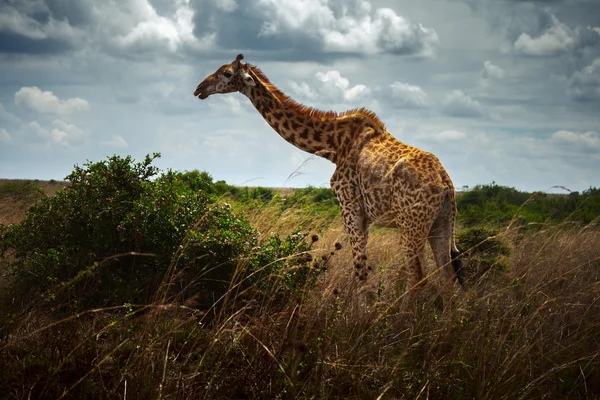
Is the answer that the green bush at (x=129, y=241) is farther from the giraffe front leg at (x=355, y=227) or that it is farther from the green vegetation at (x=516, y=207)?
the green vegetation at (x=516, y=207)

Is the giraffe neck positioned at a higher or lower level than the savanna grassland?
higher

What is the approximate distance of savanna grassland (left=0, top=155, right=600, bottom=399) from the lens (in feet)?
16.1

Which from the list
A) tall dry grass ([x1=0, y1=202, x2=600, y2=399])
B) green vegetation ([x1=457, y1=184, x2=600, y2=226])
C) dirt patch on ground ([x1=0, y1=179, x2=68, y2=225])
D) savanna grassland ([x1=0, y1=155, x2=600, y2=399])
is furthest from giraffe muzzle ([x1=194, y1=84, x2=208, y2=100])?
green vegetation ([x1=457, y1=184, x2=600, y2=226])

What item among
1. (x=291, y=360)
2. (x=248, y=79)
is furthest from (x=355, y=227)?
(x=291, y=360)

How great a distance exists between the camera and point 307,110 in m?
9.29

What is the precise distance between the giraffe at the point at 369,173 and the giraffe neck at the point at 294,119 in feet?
0.05

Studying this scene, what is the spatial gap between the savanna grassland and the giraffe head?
5.49ft

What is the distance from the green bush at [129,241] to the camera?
24.4 ft

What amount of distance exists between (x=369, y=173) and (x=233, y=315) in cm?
347

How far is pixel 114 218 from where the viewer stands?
7625mm

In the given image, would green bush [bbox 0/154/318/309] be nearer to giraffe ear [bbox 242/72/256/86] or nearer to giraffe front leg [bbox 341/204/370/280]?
giraffe front leg [bbox 341/204/370/280]

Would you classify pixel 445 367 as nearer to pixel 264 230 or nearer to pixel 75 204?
pixel 75 204

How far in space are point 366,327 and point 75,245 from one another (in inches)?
155

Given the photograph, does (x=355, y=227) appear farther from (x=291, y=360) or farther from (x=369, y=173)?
(x=291, y=360)
